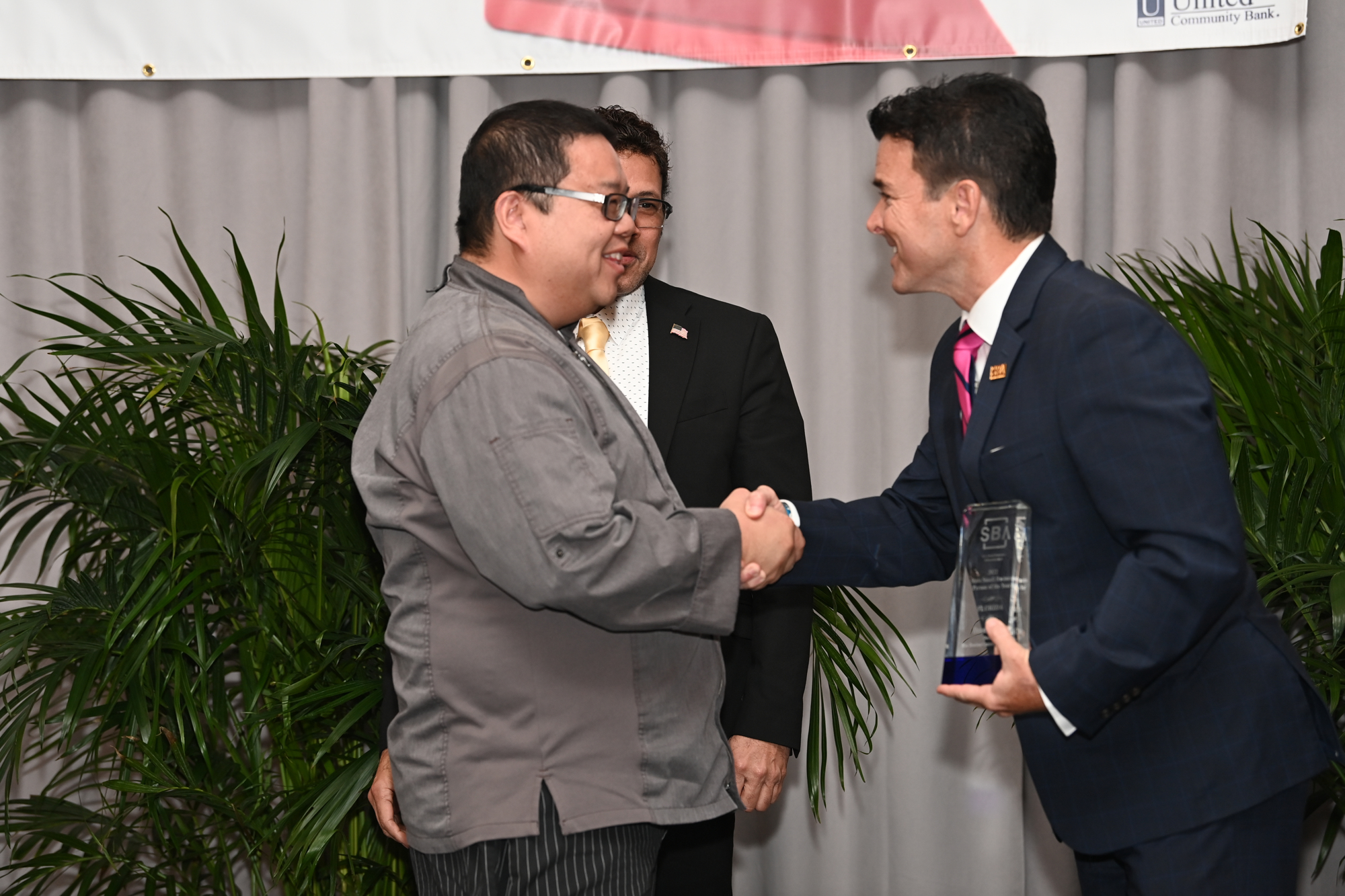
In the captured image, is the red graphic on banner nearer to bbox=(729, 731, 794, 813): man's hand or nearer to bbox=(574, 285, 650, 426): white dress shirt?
bbox=(574, 285, 650, 426): white dress shirt

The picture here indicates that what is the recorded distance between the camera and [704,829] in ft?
7.14

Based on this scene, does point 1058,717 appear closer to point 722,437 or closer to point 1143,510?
point 1143,510

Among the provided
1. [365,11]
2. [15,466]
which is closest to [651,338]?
[15,466]

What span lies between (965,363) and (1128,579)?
0.47m

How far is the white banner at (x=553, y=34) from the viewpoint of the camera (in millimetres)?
3025

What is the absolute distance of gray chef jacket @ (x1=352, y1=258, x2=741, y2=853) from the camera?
1.37 m

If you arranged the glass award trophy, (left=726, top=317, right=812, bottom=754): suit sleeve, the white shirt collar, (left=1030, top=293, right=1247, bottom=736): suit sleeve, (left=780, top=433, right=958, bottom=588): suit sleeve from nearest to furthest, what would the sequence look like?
1. (left=1030, top=293, right=1247, bottom=736): suit sleeve
2. the glass award trophy
3. the white shirt collar
4. (left=780, top=433, right=958, bottom=588): suit sleeve
5. (left=726, top=317, right=812, bottom=754): suit sleeve

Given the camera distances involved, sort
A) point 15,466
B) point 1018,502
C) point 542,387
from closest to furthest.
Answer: point 542,387 → point 1018,502 → point 15,466

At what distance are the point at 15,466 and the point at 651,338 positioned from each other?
1307 millimetres

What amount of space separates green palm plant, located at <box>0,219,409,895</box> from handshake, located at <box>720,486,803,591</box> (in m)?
0.84

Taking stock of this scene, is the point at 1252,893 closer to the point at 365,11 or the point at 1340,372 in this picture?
the point at 1340,372

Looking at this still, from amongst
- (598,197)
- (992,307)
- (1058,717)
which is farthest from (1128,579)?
(598,197)

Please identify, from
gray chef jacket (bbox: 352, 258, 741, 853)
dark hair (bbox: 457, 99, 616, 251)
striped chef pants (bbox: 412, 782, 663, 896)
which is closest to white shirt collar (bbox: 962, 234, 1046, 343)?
gray chef jacket (bbox: 352, 258, 741, 853)

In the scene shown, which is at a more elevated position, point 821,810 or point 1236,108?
point 1236,108
